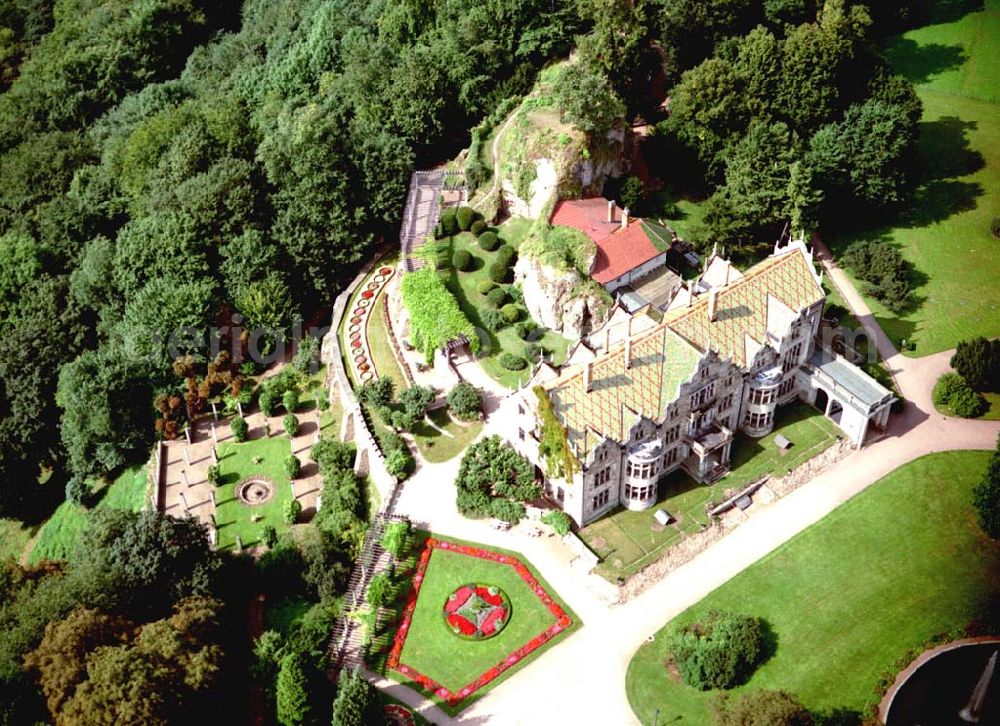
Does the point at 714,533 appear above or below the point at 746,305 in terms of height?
below

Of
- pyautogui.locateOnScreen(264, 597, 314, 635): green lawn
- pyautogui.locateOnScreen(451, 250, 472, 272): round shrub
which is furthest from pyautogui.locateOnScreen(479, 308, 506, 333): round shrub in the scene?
pyautogui.locateOnScreen(264, 597, 314, 635): green lawn

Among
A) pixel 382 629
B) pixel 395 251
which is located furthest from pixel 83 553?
pixel 395 251

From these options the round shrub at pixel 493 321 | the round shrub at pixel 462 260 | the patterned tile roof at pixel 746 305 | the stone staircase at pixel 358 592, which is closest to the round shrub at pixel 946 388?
the patterned tile roof at pixel 746 305

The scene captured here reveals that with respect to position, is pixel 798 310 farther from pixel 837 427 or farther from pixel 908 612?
pixel 908 612

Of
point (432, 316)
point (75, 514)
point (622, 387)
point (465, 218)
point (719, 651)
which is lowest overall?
point (75, 514)

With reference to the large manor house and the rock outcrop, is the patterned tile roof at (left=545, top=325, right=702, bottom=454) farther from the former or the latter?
the rock outcrop

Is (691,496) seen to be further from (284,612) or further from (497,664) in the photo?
(284,612)

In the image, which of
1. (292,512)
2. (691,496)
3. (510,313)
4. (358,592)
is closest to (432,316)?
(510,313)
